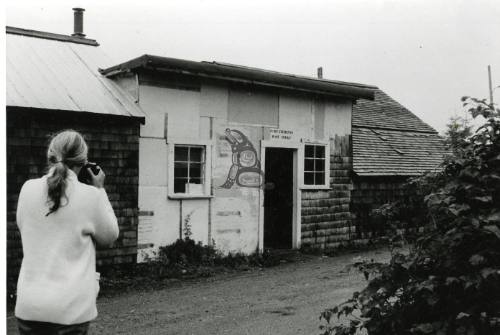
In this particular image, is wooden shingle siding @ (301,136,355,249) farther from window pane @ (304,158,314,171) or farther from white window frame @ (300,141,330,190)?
window pane @ (304,158,314,171)

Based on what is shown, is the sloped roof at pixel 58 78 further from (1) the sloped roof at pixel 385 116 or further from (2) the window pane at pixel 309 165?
(1) the sloped roof at pixel 385 116

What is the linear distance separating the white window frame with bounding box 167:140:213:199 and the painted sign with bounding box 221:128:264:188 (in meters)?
0.43

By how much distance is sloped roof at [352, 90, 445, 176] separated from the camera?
14.4 meters

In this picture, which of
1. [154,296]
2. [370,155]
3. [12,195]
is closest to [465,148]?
[154,296]

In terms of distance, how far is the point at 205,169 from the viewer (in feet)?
35.4

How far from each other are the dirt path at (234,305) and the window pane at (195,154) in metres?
2.42

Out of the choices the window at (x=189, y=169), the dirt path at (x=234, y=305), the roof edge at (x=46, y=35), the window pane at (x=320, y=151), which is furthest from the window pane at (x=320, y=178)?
the roof edge at (x=46, y=35)

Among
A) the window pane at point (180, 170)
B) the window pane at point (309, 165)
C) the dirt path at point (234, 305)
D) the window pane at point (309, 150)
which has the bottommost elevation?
the dirt path at point (234, 305)

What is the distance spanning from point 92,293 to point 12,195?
613 centimetres

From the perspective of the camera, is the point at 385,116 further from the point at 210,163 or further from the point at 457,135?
the point at 457,135

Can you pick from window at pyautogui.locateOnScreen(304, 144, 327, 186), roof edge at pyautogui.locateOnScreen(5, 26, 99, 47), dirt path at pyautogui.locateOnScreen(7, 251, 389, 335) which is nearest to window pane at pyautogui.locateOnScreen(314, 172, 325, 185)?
window at pyautogui.locateOnScreen(304, 144, 327, 186)

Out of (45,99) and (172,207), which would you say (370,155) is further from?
(45,99)

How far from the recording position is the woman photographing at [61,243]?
2.88 m

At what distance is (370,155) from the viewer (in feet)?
48.1
